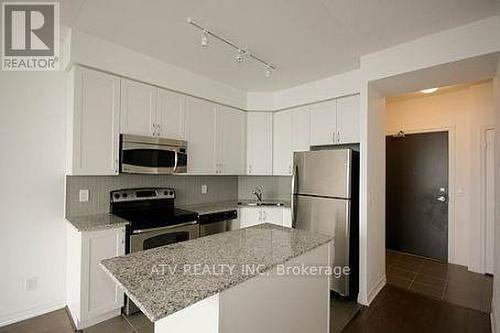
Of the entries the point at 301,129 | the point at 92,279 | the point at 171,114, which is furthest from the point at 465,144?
the point at 92,279

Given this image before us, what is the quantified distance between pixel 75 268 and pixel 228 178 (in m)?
2.39

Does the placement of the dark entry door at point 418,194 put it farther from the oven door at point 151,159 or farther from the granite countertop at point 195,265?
the oven door at point 151,159

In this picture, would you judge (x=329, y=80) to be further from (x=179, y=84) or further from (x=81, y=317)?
(x=81, y=317)

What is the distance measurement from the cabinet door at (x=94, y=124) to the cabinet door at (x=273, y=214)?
2.02 m

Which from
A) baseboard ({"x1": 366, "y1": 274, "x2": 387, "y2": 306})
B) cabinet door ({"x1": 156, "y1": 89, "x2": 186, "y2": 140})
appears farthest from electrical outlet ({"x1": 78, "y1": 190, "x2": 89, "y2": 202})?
baseboard ({"x1": 366, "y1": 274, "x2": 387, "y2": 306})

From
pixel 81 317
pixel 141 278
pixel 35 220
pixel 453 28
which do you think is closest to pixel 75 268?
pixel 81 317

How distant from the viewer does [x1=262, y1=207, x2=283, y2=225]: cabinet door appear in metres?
3.61

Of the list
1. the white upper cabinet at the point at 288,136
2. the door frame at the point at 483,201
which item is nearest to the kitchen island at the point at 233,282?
the white upper cabinet at the point at 288,136

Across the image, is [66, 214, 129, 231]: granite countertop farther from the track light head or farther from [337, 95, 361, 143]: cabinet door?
[337, 95, 361, 143]: cabinet door

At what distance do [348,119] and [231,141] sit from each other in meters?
1.65

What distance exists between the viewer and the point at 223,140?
3660 mm

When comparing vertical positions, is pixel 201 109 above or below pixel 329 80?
below

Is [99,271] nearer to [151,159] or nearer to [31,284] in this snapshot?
[31,284]

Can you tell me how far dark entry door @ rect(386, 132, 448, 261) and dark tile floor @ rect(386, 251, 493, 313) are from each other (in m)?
0.31
